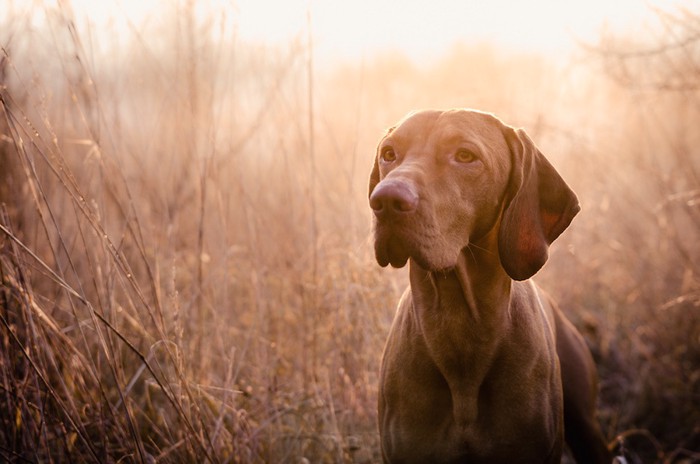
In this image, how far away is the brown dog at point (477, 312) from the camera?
283 centimetres

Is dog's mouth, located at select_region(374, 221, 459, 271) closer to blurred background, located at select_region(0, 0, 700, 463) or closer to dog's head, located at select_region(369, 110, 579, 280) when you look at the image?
dog's head, located at select_region(369, 110, 579, 280)

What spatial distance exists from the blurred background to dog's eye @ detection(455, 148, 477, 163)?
1.18m

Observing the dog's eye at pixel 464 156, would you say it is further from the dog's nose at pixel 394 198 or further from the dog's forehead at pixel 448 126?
the dog's nose at pixel 394 198

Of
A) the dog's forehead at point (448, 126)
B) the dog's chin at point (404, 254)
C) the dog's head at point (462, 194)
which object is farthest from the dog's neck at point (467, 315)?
the dog's forehead at point (448, 126)

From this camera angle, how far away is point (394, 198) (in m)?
2.48

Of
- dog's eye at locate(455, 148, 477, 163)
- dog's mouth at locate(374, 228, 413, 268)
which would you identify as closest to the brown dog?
dog's eye at locate(455, 148, 477, 163)

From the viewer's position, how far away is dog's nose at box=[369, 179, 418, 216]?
8.15 ft

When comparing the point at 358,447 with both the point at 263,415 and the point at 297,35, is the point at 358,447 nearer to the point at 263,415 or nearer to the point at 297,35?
the point at 263,415

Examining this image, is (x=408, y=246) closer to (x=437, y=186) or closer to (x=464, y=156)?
(x=437, y=186)

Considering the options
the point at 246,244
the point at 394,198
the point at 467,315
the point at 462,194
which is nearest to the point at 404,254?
the point at 394,198

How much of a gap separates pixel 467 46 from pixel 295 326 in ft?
15.1

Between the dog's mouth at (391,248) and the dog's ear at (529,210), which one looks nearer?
the dog's mouth at (391,248)

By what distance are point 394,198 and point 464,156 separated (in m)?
0.51

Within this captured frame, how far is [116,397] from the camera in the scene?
13.0 ft
